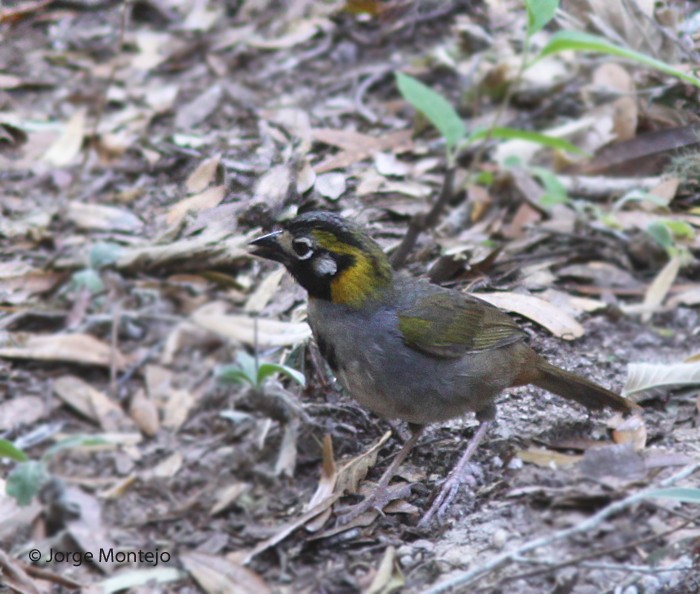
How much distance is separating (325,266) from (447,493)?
1.05 m

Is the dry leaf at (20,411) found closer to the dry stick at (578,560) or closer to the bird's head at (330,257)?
the bird's head at (330,257)

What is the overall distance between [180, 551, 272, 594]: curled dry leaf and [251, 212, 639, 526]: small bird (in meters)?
0.48

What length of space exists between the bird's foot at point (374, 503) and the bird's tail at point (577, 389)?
0.79 metres

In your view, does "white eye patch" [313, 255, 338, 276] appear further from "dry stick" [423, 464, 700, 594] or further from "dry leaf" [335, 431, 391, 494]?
"dry stick" [423, 464, 700, 594]

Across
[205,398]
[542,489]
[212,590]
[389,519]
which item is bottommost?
[205,398]

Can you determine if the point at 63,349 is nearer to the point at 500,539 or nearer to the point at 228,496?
the point at 228,496

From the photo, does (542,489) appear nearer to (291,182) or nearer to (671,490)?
(671,490)

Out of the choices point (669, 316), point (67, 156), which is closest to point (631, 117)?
point (669, 316)

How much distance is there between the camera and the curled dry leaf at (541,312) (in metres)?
4.49

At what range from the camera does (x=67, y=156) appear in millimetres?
6441

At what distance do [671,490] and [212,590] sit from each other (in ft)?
6.19

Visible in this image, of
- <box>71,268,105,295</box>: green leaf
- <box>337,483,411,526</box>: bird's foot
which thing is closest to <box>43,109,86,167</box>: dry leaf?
<box>71,268,105,295</box>: green leaf

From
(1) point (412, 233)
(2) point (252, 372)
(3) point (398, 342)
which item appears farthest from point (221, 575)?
(1) point (412, 233)

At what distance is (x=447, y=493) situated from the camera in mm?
3617
